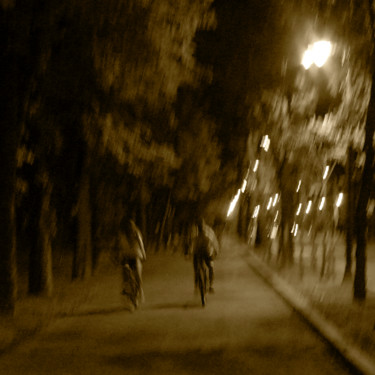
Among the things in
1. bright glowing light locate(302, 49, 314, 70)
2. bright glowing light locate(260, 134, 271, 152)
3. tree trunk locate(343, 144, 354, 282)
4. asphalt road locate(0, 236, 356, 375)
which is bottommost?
asphalt road locate(0, 236, 356, 375)

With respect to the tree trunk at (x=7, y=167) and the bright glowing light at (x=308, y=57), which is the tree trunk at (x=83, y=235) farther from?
the bright glowing light at (x=308, y=57)

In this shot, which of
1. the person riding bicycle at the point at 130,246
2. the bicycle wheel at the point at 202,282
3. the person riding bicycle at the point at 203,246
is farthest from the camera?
the person riding bicycle at the point at 203,246

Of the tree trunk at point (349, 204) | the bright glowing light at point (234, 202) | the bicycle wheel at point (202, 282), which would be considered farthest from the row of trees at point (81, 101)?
the bright glowing light at point (234, 202)

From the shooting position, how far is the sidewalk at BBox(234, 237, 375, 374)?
992 cm

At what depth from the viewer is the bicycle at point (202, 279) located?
1460 centimetres

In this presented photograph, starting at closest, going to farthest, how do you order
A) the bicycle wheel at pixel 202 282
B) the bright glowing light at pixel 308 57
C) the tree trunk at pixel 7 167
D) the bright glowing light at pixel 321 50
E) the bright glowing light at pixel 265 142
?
the tree trunk at pixel 7 167, the bright glowing light at pixel 321 50, the bright glowing light at pixel 308 57, the bicycle wheel at pixel 202 282, the bright glowing light at pixel 265 142

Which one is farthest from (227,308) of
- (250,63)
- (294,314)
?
(250,63)

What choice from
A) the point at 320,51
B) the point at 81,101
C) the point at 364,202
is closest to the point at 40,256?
the point at 81,101

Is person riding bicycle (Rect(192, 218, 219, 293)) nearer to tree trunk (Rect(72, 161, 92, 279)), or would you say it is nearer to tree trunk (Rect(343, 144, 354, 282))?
tree trunk (Rect(343, 144, 354, 282))

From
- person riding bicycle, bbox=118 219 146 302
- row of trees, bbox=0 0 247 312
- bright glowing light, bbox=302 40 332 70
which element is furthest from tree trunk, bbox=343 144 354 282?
person riding bicycle, bbox=118 219 146 302

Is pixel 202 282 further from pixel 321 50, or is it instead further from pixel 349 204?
pixel 321 50

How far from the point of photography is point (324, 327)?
Answer: 11.5 meters

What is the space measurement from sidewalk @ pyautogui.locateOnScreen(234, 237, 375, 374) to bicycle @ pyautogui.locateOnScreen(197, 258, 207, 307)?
1.69m

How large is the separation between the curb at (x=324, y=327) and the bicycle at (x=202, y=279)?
168 cm
